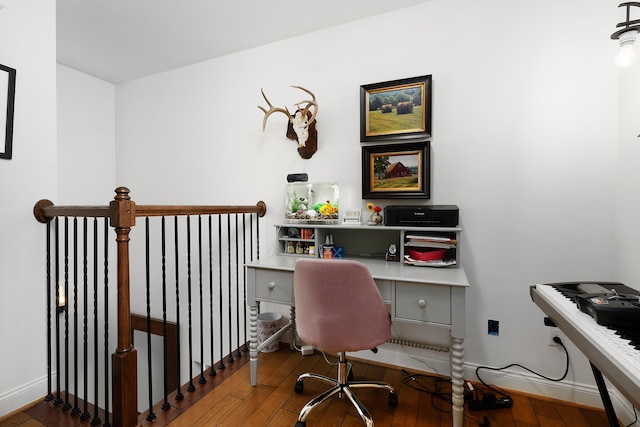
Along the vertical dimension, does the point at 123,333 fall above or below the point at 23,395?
above

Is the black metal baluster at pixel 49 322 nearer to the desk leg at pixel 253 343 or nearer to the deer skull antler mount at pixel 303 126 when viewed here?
the desk leg at pixel 253 343

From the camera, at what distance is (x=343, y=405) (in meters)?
1.72

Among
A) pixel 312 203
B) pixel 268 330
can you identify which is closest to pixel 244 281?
pixel 268 330

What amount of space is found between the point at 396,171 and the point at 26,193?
229 cm

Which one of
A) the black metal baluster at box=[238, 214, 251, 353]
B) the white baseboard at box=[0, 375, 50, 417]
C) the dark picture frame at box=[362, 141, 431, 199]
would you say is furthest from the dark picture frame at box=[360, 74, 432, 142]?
the white baseboard at box=[0, 375, 50, 417]

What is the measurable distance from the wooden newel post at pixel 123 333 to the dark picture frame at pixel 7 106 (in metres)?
0.96

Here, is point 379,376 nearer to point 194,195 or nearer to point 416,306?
point 416,306

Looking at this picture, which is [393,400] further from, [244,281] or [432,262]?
[244,281]

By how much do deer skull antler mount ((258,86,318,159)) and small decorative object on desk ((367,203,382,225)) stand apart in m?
0.66

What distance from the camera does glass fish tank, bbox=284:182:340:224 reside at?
2207 millimetres

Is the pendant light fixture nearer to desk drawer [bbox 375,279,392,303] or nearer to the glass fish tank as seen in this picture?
desk drawer [bbox 375,279,392,303]

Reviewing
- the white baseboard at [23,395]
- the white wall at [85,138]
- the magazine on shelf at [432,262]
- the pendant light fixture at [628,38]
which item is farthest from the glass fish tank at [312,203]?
the white wall at [85,138]

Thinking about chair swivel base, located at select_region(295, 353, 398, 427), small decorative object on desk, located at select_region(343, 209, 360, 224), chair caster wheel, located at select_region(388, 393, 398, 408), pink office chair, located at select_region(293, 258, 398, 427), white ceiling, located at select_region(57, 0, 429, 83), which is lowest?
chair caster wheel, located at select_region(388, 393, 398, 408)

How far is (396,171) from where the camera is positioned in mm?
2090
